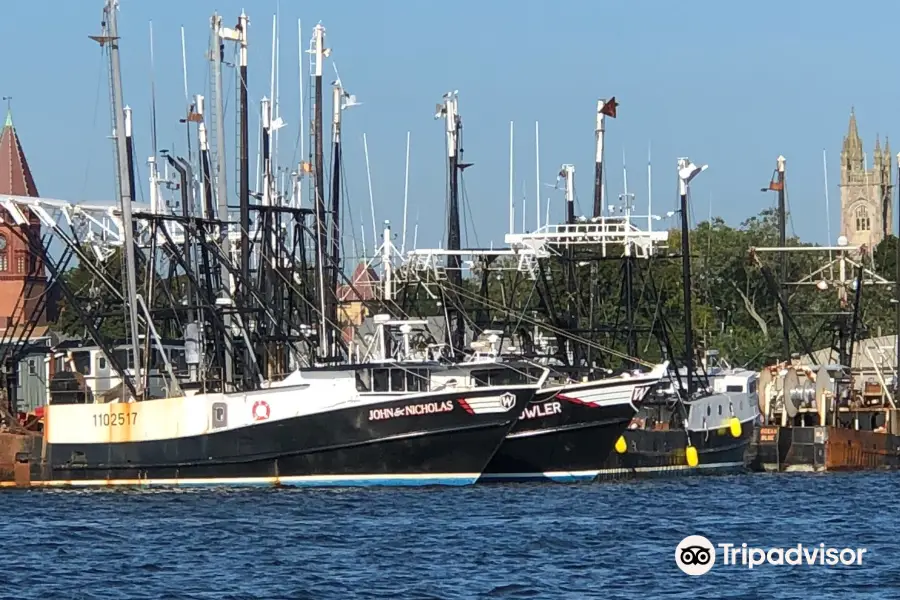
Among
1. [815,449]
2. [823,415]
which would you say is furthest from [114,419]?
[823,415]

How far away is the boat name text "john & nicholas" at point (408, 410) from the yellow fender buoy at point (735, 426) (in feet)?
58.7

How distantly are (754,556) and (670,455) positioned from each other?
27399mm

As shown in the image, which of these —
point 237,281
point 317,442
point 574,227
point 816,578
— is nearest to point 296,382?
point 317,442

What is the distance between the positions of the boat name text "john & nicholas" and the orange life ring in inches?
124

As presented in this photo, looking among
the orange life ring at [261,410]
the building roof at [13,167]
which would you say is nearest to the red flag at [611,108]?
the orange life ring at [261,410]

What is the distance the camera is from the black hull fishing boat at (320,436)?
60.1 metres

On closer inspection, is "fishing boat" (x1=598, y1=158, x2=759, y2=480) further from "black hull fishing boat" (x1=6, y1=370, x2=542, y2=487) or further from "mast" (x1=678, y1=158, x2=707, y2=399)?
"black hull fishing boat" (x1=6, y1=370, x2=542, y2=487)

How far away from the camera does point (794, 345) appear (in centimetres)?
11769

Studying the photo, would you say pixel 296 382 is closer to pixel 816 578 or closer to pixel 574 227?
pixel 574 227

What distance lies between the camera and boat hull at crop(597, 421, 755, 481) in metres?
69.2

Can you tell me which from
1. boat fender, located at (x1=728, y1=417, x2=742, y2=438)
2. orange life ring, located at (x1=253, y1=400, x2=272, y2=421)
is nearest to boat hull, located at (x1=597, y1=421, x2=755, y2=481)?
boat fender, located at (x1=728, y1=417, x2=742, y2=438)

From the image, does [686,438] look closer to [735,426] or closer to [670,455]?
[670,455]

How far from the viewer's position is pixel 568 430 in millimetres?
63562

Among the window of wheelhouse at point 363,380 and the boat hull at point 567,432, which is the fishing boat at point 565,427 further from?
the window of wheelhouse at point 363,380
